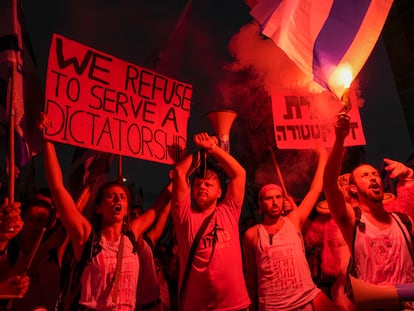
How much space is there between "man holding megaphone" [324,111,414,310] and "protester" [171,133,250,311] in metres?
0.93

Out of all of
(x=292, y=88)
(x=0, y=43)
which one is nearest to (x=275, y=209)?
(x=292, y=88)

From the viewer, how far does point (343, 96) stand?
289 centimetres

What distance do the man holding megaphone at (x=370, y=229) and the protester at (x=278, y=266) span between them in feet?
1.89

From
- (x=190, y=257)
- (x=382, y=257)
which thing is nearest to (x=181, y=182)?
(x=190, y=257)

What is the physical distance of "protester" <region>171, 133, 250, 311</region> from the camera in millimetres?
3236

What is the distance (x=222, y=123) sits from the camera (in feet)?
13.1

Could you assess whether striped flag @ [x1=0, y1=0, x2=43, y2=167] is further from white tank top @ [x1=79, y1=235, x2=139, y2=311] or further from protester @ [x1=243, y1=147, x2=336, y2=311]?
protester @ [x1=243, y1=147, x2=336, y2=311]

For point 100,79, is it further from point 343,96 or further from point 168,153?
point 343,96

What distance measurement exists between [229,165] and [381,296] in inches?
69.5

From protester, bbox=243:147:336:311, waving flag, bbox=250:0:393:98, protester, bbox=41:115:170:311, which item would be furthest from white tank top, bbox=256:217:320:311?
waving flag, bbox=250:0:393:98

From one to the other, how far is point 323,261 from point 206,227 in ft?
5.83

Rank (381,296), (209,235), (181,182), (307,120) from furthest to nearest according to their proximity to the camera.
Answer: (307,120), (181,182), (209,235), (381,296)

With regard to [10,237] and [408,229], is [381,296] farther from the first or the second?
[10,237]

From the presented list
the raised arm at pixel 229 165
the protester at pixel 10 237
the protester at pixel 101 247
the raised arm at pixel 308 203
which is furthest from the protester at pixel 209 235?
the protester at pixel 10 237
